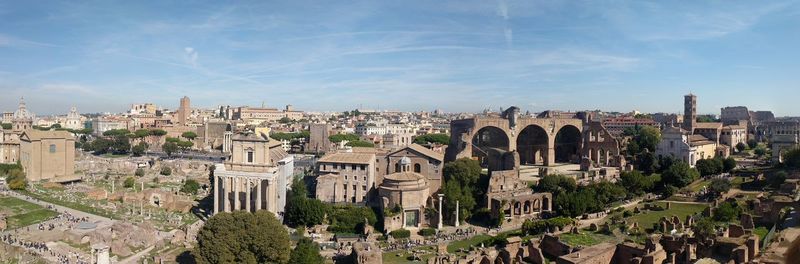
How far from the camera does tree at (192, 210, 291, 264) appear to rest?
2783 centimetres

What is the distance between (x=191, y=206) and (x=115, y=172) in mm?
25126

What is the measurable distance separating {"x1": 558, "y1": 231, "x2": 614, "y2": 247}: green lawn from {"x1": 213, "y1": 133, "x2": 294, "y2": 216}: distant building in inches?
765

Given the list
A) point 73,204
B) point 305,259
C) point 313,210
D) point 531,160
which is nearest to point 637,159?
point 531,160

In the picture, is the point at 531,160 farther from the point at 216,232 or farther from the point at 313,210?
the point at 216,232

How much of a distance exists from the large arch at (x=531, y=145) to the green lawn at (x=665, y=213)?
62.6ft

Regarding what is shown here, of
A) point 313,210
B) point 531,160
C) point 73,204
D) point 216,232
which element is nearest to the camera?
point 216,232

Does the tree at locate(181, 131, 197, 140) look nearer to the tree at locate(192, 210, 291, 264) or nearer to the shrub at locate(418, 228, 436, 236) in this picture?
the shrub at locate(418, 228, 436, 236)

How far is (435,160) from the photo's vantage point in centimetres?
4450

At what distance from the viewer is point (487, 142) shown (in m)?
61.0

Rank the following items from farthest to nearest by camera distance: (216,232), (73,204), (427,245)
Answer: (73,204) → (427,245) → (216,232)

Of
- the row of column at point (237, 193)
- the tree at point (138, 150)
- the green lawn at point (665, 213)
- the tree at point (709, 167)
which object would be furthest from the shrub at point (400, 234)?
the tree at point (138, 150)

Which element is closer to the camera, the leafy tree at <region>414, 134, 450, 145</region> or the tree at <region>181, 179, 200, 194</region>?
the tree at <region>181, 179, 200, 194</region>

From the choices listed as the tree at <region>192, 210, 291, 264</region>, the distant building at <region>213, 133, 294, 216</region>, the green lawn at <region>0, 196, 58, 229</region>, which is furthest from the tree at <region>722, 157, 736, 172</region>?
the green lawn at <region>0, 196, 58, 229</region>

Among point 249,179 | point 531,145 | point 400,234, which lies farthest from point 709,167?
point 249,179
